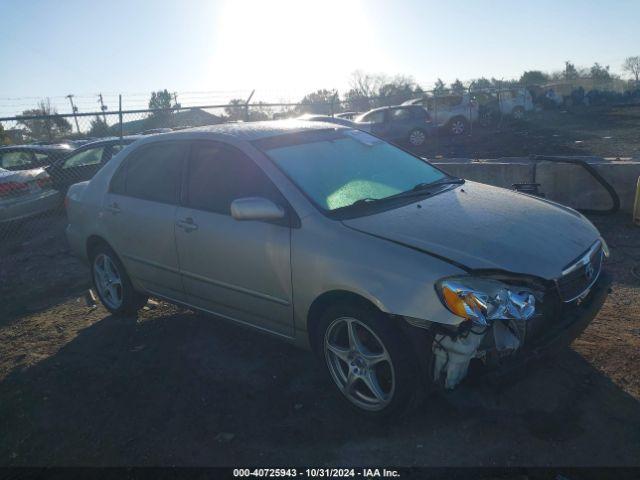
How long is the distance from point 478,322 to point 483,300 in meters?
0.12

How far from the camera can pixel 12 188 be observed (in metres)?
8.62

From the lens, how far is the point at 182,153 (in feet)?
Answer: 13.5

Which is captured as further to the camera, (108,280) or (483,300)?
(108,280)

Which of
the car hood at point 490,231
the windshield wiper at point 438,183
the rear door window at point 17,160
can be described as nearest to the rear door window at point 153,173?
the car hood at point 490,231

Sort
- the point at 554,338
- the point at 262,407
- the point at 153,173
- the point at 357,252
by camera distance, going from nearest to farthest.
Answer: the point at 554,338 → the point at 357,252 → the point at 262,407 → the point at 153,173

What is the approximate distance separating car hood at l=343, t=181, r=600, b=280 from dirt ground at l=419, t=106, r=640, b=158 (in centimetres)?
991

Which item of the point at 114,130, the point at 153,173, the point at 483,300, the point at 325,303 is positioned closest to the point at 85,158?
the point at 153,173

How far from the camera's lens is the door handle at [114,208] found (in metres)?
4.58

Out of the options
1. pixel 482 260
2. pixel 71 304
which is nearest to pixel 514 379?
pixel 482 260

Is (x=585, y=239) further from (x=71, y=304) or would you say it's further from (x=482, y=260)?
(x=71, y=304)

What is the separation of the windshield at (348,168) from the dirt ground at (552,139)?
9789 millimetres

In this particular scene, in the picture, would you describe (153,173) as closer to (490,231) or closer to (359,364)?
(359,364)

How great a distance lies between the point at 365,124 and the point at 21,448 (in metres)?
15.1

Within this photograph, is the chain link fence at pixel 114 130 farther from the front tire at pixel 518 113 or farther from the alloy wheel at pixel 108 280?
the alloy wheel at pixel 108 280
